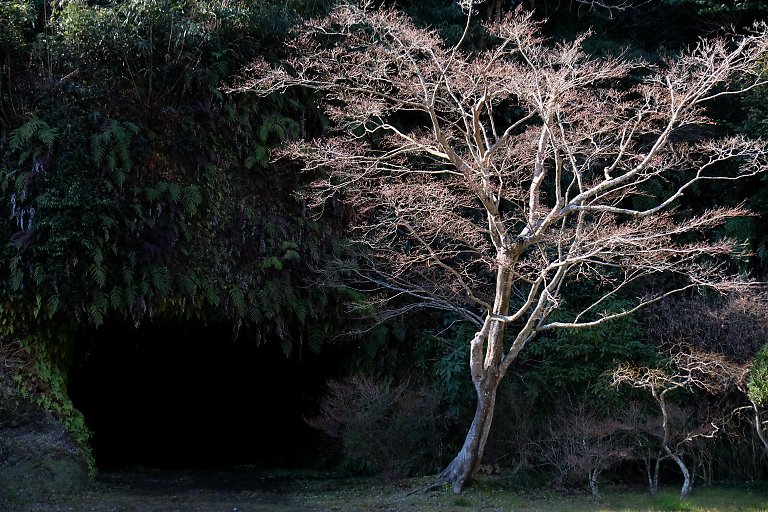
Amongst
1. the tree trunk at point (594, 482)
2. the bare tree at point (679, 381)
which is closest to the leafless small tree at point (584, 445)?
the tree trunk at point (594, 482)

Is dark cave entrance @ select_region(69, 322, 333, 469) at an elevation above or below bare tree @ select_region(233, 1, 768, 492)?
below

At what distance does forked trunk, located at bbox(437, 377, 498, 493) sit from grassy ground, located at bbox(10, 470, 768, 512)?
218 millimetres

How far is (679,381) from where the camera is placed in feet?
36.4

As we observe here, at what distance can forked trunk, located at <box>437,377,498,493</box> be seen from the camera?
1016 centimetres

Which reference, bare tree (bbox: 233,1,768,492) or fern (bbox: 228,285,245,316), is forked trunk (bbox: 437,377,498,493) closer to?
bare tree (bbox: 233,1,768,492)

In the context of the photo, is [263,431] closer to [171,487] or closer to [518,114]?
[171,487]

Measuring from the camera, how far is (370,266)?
41.2 feet

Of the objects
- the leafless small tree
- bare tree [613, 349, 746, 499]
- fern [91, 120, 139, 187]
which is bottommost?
the leafless small tree

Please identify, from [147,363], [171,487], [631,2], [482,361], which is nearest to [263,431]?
[147,363]

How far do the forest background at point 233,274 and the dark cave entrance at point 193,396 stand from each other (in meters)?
2.40

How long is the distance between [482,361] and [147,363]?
1022 centimetres

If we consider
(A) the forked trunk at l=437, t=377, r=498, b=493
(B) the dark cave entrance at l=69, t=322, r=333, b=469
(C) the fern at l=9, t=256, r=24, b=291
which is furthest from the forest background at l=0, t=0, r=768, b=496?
(B) the dark cave entrance at l=69, t=322, r=333, b=469

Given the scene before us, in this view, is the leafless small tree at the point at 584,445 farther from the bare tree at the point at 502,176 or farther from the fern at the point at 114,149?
the fern at the point at 114,149

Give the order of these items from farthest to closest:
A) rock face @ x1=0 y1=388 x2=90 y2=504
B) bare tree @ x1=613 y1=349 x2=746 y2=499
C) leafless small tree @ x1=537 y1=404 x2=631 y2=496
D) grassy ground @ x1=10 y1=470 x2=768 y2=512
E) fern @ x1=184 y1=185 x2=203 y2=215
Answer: fern @ x1=184 y1=185 x2=203 y2=215 < leafless small tree @ x1=537 y1=404 x2=631 y2=496 < bare tree @ x1=613 y1=349 x2=746 y2=499 < rock face @ x1=0 y1=388 x2=90 y2=504 < grassy ground @ x1=10 y1=470 x2=768 y2=512
